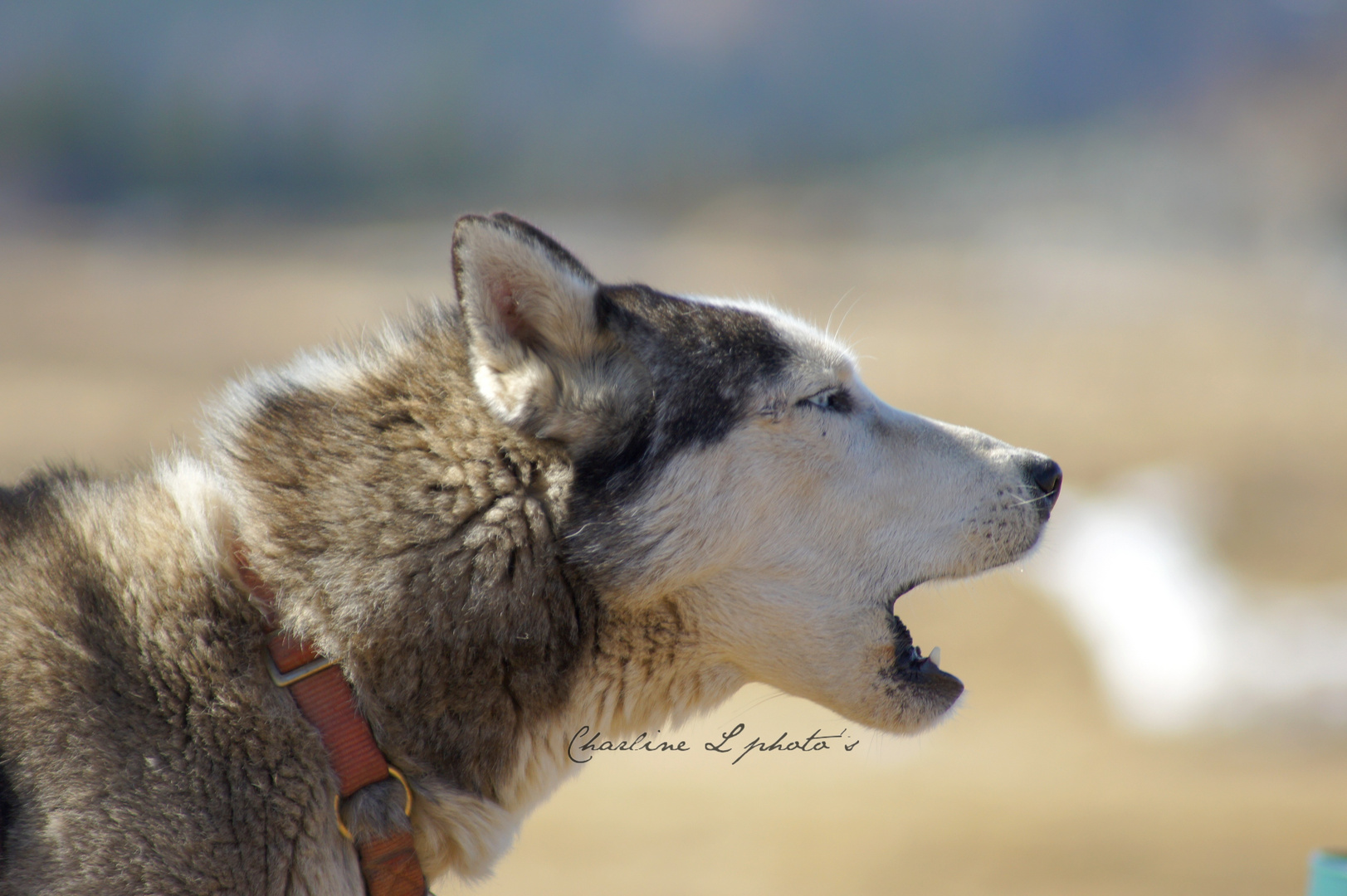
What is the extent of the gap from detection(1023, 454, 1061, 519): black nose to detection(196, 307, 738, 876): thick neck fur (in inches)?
46.2

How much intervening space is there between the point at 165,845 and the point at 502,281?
1.55 meters

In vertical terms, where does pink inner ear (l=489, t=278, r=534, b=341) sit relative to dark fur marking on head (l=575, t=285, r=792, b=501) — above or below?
above

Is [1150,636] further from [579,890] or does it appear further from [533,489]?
[533,489]

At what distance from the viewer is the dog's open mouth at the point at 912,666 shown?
3398 millimetres

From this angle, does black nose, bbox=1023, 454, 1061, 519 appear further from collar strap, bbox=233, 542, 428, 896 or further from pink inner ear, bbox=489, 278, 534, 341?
collar strap, bbox=233, 542, 428, 896

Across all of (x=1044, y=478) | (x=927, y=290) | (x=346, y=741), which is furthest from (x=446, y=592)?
(x=927, y=290)

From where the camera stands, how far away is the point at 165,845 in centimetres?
263

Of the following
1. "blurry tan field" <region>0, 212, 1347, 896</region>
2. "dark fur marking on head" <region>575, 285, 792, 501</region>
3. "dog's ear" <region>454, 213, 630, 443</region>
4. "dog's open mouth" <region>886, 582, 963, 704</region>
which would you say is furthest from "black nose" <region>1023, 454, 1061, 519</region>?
"dog's ear" <region>454, 213, 630, 443</region>

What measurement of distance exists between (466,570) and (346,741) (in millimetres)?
494

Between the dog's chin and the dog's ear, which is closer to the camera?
the dog's ear

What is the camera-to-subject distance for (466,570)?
2.96m

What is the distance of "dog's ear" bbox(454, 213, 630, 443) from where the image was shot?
3008mm

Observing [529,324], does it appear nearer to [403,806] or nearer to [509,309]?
[509,309]

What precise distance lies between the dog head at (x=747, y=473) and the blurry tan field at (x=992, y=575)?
0.45 metres
